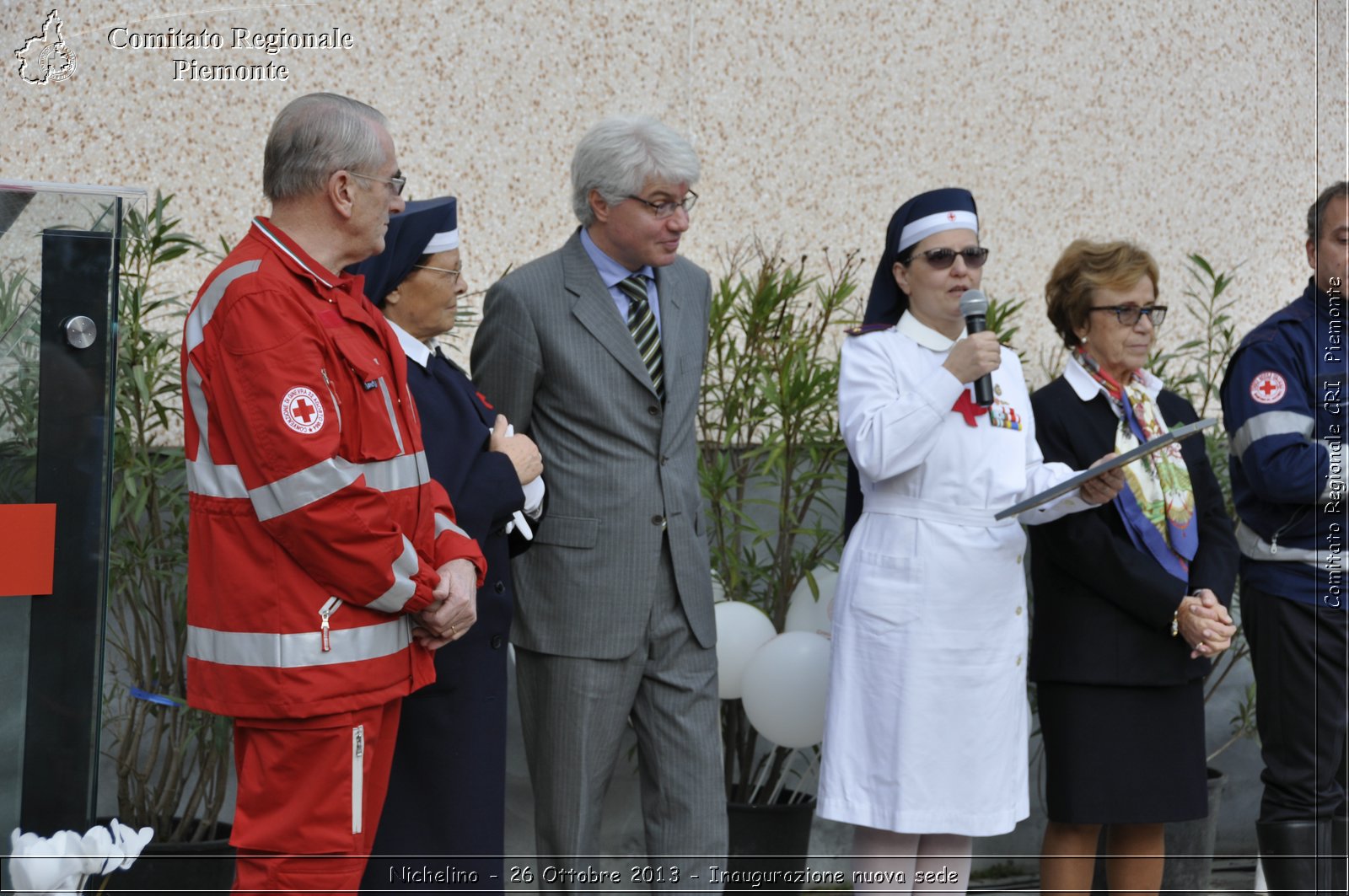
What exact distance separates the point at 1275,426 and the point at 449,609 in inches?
103

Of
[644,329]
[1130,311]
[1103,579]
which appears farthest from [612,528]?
[1130,311]

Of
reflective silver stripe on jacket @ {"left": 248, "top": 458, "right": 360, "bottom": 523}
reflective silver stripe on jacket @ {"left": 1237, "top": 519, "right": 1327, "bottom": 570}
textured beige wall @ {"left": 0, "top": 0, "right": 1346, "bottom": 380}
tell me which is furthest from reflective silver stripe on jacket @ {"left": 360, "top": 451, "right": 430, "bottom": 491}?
reflective silver stripe on jacket @ {"left": 1237, "top": 519, "right": 1327, "bottom": 570}

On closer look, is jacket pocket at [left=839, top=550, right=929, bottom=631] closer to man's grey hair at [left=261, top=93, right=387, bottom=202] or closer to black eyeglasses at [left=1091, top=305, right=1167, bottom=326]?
black eyeglasses at [left=1091, top=305, right=1167, bottom=326]

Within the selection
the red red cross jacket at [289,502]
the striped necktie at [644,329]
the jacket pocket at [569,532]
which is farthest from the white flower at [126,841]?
the striped necktie at [644,329]

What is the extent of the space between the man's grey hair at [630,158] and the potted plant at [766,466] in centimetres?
114

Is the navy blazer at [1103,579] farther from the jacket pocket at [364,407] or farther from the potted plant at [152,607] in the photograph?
the potted plant at [152,607]

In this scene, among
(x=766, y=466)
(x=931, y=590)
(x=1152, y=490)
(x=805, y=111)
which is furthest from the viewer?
(x=805, y=111)

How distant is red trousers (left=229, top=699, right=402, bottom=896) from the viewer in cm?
239

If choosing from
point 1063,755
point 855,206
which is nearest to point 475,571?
point 1063,755

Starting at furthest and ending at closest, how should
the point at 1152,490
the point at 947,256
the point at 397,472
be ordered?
1. the point at 1152,490
2. the point at 947,256
3. the point at 397,472

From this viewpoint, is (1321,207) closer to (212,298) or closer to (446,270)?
(446,270)

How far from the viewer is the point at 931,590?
11.6ft

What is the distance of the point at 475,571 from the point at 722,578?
6.31 ft

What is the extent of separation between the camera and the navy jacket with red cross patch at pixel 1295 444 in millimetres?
4016
